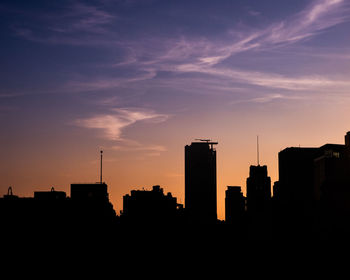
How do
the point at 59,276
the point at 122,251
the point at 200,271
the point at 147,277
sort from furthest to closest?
the point at 122,251 < the point at 200,271 < the point at 147,277 < the point at 59,276

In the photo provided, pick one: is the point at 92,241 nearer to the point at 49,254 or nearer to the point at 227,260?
the point at 49,254

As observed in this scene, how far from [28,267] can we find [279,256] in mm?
82505

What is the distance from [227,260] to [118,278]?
5256 cm

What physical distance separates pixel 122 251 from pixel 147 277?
30.4 m

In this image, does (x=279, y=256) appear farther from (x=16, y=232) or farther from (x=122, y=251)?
(x=16, y=232)

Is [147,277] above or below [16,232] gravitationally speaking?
below

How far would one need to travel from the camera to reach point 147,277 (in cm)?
16125

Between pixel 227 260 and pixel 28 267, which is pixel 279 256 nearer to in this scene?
pixel 227 260

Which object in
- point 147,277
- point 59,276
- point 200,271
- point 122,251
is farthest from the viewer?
point 122,251

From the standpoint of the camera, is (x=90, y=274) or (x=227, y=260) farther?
(x=227, y=260)

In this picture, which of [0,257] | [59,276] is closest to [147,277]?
[59,276]

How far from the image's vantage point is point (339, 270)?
17638 cm

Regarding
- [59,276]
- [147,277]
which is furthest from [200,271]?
[59,276]

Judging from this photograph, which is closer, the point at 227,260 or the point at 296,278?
the point at 296,278
